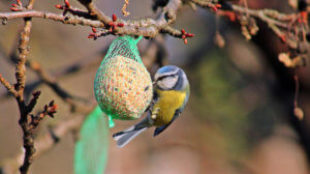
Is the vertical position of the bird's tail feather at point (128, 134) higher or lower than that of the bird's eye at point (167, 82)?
lower

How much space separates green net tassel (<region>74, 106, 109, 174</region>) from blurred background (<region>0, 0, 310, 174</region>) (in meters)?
1.24

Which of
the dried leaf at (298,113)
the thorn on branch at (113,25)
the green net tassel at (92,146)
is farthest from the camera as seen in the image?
the green net tassel at (92,146)

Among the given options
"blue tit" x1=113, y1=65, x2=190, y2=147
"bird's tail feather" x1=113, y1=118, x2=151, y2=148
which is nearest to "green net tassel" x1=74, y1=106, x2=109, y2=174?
"bird's tail feather" x1=113, y1=118, x2=151, y2=148

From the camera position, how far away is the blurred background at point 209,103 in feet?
12.2

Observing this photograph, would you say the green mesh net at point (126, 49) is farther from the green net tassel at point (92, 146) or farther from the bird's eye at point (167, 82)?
the green net tassel at point (92, 146)

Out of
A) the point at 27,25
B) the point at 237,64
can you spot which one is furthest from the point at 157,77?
the point at 237,64

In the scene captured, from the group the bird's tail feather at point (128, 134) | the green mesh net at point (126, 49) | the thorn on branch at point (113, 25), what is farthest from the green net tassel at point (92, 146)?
the thorn on branch at point (113, 25)

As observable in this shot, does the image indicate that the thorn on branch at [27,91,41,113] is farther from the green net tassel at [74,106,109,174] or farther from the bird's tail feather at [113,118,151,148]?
the green net tassel at [74,106,109,174]

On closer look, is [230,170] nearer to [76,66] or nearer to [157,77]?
[76,66]

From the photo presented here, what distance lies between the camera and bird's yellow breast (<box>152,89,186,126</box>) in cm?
183

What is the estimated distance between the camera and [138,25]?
128 cm

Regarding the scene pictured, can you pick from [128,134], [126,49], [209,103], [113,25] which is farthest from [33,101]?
[209,103]

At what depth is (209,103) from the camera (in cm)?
425

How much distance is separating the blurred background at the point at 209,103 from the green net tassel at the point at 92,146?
4.07 ft
